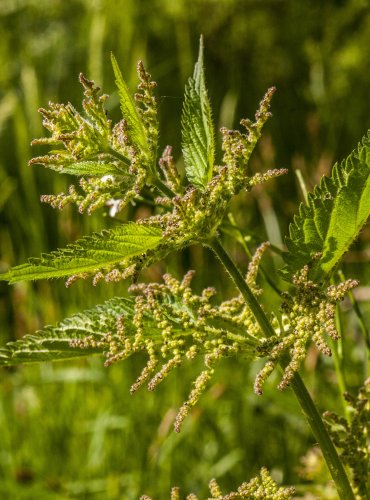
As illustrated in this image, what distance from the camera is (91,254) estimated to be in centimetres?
68

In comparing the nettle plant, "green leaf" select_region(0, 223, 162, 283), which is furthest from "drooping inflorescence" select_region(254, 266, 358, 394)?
"green leaf" select_region(0, 223, 162, 283)

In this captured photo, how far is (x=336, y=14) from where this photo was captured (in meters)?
4.21

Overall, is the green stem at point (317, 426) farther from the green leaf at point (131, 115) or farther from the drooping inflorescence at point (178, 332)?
the green leaf at point (131, 115)

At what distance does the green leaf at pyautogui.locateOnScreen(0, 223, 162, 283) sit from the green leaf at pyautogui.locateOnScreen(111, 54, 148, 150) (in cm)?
9

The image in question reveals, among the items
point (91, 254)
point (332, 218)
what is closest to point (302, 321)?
point (332, 218)

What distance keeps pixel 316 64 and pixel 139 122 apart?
3.29 meters

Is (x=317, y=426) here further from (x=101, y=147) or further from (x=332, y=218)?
(x=101, y=147)

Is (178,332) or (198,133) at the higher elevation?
(198,133)

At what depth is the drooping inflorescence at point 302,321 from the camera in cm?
67

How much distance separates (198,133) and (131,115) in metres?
0.10

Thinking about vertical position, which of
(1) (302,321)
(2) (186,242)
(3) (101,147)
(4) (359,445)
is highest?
(3) (101,147)

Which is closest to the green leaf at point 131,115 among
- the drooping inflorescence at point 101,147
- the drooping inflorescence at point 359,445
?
the drooping inflorescence at point 101,147

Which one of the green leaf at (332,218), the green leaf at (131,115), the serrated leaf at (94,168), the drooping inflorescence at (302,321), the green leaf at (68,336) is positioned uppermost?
the green leaf at (131,115)

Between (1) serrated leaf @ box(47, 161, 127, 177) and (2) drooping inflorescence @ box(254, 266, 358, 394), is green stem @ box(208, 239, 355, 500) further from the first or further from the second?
(1) serrated leaf @ box(47, 161, 127, 177)
